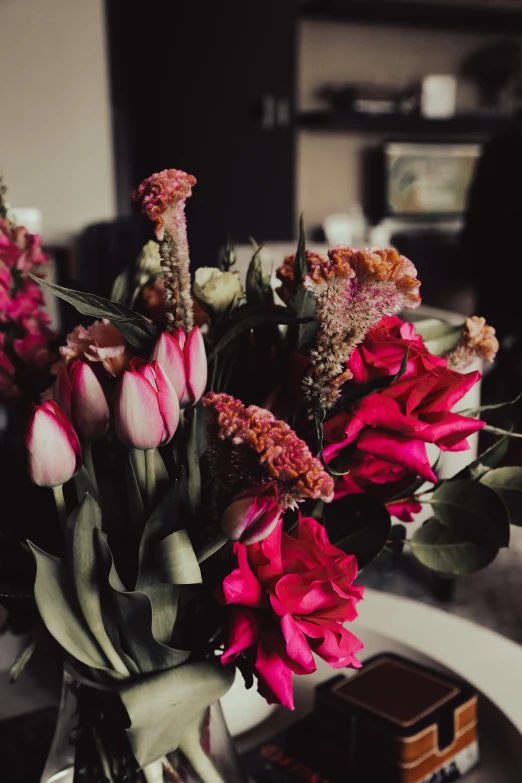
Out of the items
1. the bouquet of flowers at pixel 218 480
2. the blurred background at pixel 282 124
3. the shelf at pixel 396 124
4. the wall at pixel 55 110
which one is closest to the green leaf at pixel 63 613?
the bouquet of flowers at pixel 218 480

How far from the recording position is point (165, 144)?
3.65 meters

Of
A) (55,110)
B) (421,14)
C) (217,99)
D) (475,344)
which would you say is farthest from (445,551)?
(421,14)

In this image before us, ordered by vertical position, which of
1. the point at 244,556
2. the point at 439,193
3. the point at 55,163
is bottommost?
the point at 439,193

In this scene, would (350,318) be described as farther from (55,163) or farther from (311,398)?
(55,163)

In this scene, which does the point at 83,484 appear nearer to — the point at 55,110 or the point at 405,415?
the point at 405,415

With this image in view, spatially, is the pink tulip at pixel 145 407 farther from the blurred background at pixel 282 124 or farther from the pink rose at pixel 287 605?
the blurred background at pixel 282 124

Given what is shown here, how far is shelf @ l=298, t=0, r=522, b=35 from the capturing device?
3.53 metres

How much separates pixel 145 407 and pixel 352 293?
0.11m

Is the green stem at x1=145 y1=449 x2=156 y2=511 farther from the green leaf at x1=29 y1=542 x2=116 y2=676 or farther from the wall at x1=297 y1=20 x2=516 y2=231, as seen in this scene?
the wall at x1=297 y1=20 x2=516 y2=231

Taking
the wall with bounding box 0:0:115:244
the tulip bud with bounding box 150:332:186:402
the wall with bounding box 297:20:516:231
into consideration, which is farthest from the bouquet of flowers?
the wall with bounding box 297:20:516:231

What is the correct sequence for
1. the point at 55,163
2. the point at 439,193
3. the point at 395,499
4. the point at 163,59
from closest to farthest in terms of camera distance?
the point at 395,499 < the point at 55,163 < the point at 163,59 < the point at 439,193

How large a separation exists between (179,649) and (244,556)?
0.08 meters

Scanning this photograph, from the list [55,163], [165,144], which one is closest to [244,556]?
[55,163]

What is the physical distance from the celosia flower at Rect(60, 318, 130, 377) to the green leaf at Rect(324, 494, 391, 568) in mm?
152
